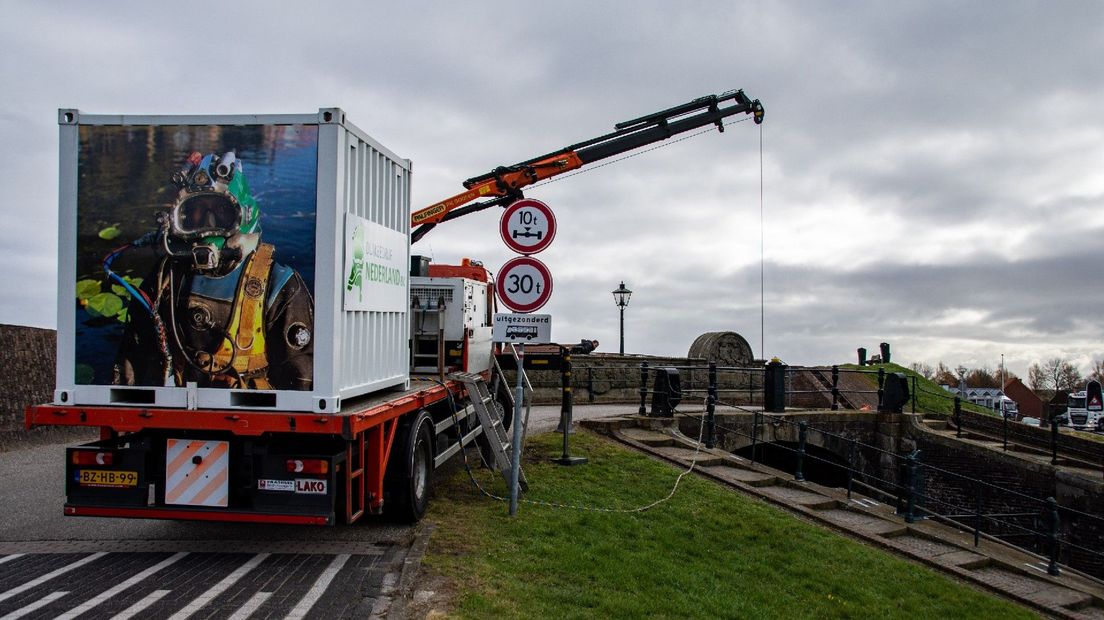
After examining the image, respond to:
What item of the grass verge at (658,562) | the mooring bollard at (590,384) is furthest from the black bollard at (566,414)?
the mooring bollard at (590,384)

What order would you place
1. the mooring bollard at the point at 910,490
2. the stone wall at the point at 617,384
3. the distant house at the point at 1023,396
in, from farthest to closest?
the distant house at the point at 1023,396
the stone wall at the point at 617,384
the mooring bollard at the point at 910,490

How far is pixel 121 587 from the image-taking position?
6.34 metres

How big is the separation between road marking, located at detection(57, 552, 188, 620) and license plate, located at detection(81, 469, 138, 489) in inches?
28.4

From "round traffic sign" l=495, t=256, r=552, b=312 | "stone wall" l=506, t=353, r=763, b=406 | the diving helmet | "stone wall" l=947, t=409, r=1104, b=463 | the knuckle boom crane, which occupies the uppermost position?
the knuckle boom crane

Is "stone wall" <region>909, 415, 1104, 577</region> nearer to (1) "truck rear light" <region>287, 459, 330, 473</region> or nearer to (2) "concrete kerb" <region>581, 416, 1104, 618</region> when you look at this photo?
(2) "concrete kerb" <region>581, 416, 1104, 618</region>

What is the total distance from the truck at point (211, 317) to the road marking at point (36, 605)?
1020 millimetres

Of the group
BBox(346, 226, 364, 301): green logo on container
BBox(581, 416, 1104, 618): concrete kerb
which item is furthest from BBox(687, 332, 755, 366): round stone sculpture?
BBox(346, 226, 364, 301): green logo on container

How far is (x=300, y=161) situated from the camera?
7.05 metres

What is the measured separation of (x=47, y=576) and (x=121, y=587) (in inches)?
32.1

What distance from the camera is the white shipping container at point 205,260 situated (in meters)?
7.02

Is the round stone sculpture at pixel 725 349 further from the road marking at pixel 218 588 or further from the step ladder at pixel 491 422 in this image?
the road marking at pixel 218 588

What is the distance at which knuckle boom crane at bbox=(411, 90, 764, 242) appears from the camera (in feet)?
64.4

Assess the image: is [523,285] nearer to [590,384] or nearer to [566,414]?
[566,414]

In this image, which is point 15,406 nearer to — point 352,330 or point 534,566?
point 352,330
